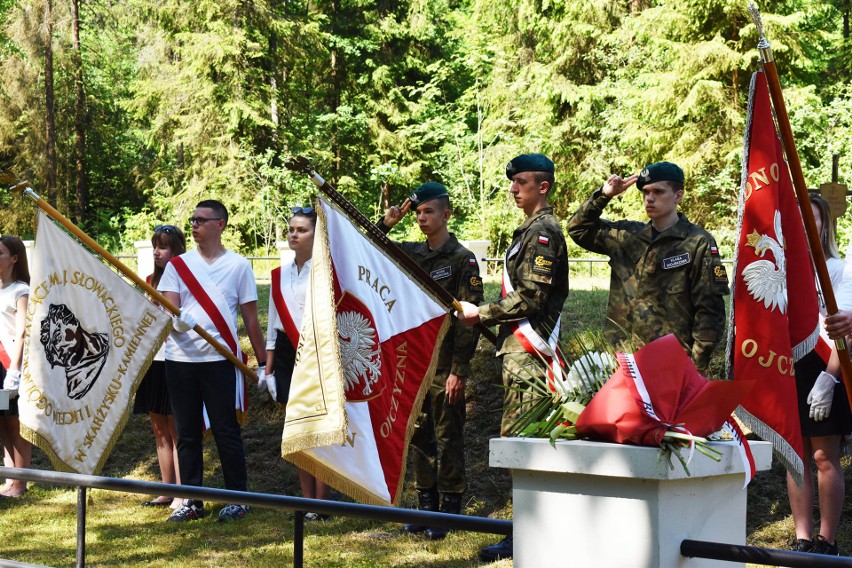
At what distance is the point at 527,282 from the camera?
19.1 feet

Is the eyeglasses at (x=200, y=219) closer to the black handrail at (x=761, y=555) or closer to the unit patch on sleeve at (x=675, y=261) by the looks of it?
the unit patch on sleeve at (x=675, y=261)

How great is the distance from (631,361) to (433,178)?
32.4 meters

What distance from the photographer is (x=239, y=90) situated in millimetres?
32094

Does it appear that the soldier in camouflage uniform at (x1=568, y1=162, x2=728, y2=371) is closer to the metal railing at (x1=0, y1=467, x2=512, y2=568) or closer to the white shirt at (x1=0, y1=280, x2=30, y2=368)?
the metal railing at (x1=0, y1=467, x2=512, y2=568)

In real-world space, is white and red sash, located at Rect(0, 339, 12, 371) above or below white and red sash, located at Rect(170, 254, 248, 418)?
below

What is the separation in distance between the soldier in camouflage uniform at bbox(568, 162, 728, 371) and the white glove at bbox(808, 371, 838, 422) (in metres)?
0.54

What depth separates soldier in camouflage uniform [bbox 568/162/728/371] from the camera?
548 centimetres

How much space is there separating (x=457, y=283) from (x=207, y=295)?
1874 millimetres

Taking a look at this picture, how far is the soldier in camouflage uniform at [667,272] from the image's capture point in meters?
5.48

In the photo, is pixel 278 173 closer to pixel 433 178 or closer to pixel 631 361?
pixel 433 178

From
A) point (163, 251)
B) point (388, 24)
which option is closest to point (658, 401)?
point (163, 251)

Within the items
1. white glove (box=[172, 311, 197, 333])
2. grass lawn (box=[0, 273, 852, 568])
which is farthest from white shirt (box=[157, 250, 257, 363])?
grass lawn (box=[0, 273, 852, 568])

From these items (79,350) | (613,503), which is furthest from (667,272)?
(79,350)

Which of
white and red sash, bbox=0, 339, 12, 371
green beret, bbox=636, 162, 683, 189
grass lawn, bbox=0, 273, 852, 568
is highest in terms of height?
green beret, bbox=636, 162, 683, 189
